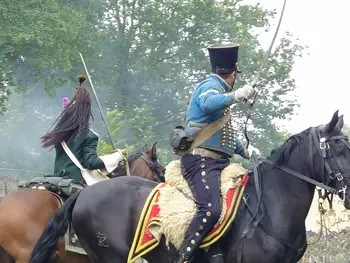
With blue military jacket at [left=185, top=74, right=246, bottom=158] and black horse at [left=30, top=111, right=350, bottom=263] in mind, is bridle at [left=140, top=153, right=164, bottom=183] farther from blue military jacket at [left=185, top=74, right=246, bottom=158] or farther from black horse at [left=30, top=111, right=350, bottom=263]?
blue military jacket at [left=185, top=74, right=246, bottom=158]

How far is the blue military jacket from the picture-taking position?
675 cm

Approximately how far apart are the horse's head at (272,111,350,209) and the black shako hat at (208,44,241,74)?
965 millimetres

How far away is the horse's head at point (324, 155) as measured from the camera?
6.29 metres

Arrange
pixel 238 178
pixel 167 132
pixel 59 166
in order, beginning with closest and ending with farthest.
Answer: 1. pixel 238 178
2. pixel 59 166
3. pixel 167 132

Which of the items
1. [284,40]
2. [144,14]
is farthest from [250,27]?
[144,14]

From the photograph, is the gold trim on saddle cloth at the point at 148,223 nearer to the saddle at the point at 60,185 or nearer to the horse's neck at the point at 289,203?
the horse's neck at the point at 289,203

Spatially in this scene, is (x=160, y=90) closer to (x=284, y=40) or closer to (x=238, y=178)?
(x=284, y=40)

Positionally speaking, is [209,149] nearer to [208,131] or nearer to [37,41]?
[208,131]

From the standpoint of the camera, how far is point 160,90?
37906 millimetres

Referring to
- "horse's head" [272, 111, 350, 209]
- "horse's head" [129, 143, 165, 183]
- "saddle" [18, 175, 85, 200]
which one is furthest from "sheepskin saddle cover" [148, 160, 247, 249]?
"horse's head" [129, 143, 165, 183]

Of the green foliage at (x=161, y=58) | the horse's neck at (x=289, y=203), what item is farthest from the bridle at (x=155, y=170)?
the green foliage at (x=161, y=58)

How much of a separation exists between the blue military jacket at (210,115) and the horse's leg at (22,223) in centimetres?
222

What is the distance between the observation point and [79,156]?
28.4 feet

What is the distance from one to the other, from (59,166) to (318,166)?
143 inches
